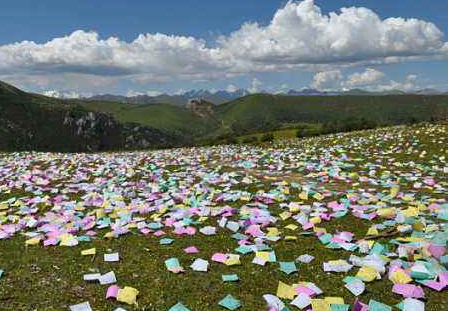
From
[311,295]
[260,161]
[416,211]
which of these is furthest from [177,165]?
[311,295]

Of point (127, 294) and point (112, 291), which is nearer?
point (127, 294)

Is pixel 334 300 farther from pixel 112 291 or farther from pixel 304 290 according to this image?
pixel 112 291

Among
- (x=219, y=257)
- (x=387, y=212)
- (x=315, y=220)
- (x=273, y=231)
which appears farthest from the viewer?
(x=387, y=212)

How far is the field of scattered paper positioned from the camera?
8.74m

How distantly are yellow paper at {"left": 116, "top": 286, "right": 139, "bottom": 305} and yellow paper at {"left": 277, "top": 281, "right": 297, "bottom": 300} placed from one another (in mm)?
2918

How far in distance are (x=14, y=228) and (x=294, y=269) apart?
8.80 meters

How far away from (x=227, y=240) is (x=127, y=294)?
4.01 m

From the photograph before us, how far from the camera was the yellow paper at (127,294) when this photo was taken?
8445 millimetres

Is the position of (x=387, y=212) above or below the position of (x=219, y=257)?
above

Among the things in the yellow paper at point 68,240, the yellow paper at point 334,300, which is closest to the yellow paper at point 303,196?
the yellow paper at point 334,300

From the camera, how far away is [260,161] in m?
28.1

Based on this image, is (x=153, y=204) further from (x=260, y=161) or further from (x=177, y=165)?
(x=260, y=161)

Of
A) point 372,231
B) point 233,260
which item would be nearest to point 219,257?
point 233,260

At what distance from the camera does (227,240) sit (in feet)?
39.5
